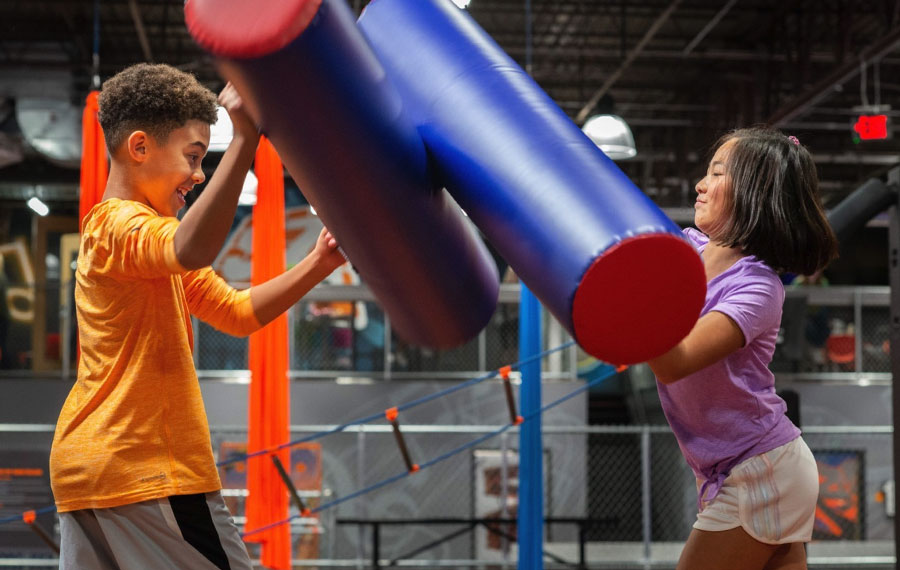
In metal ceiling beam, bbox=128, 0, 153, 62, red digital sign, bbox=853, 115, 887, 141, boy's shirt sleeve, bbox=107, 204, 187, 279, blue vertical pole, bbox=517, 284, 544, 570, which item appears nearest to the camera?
boy's shirt sleeve, bbox=107, 204, 187, 279

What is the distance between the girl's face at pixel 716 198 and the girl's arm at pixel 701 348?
205 mm

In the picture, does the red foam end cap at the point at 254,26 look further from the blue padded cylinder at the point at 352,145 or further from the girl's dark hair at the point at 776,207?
the girl's dark hair at the point at 776,207

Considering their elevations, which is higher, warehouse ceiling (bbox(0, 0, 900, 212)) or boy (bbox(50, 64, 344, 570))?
warehouse ceiling (bbox(0, 0, 900, 212))

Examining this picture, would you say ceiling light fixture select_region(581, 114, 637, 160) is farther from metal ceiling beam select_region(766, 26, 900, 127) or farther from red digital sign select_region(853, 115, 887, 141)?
metal ceiling beam select_region(766, 26, 900, 127)

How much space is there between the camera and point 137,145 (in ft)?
4.15

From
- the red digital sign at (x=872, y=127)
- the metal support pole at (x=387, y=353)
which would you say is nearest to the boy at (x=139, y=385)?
the red digital sign at (x=872, y=127)

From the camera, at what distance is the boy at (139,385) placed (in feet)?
3.96

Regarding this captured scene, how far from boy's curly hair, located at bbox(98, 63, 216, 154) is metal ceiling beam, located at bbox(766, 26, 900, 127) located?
782cm

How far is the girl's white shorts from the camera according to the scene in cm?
137

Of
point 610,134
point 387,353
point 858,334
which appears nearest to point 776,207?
point 610,134

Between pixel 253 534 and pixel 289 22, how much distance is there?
284 centimetres

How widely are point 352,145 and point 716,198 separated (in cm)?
71

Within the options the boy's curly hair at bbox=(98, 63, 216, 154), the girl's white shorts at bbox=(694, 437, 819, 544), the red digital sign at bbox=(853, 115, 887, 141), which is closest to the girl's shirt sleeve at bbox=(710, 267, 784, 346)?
the girl's white shorts at bbox=(694, 437, 819, 544)

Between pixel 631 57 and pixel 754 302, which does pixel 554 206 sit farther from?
pixel 631 57
